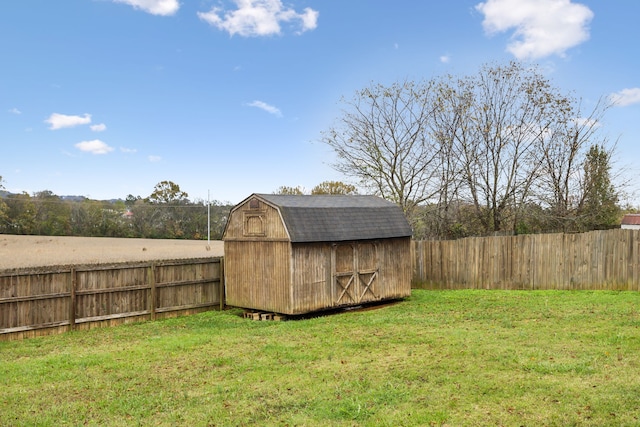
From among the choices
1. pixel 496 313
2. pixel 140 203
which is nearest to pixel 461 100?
pixel 496 313

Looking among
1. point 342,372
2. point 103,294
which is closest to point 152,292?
point 103,294

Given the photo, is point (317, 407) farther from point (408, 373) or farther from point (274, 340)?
point (274, 340)

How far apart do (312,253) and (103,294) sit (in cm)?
611

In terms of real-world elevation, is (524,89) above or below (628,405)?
above

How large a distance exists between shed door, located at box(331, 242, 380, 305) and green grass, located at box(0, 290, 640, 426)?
151 centimetres

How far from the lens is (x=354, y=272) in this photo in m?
15.9

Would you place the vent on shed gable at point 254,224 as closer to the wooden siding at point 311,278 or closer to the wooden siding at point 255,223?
the wooden siding at point 255,223

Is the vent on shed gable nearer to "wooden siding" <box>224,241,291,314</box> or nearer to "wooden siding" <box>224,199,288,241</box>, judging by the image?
"wooden siding" <box>224,199,288,241</box>

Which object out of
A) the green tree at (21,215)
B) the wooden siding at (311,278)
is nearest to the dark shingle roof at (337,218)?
the wooden siding at (311,278)

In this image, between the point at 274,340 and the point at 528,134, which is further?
the point at 528,134

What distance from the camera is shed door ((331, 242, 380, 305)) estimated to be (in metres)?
15.4

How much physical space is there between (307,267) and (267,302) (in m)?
1.67

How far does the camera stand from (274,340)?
38.2ft

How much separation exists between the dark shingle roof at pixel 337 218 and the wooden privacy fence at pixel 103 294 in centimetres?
365
